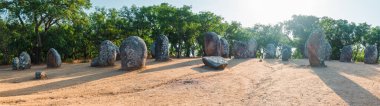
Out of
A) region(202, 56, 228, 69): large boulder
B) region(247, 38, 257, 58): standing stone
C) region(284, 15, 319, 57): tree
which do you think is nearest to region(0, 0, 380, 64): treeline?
region(284, 15, 319, 57): tree

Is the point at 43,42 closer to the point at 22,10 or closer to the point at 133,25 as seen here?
the point at 22,10

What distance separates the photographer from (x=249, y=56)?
33.4m

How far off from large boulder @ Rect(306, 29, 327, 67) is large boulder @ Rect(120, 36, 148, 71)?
10.3 m

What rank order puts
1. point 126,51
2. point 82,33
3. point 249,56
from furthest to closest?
point 82,33
point 249,56
point 126,51

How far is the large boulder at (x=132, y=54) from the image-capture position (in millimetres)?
21359

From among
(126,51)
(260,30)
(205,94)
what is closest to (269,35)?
(260,30)

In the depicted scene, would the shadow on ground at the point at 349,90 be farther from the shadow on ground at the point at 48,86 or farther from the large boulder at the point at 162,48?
the large boulder at the point at 162,48

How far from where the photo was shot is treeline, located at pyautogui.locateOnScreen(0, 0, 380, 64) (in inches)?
1377

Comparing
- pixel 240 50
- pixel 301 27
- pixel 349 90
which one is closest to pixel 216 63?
pixel 349 90

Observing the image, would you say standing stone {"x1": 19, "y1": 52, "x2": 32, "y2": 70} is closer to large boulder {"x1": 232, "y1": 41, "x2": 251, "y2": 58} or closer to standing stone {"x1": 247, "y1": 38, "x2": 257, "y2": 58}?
large boulder {"x1": 232, "y1": 41, "x2": 251, "y2": 58}

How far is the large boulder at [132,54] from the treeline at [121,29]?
14.7m

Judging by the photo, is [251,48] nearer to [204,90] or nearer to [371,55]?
[371,55]

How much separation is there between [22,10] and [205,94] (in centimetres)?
2644

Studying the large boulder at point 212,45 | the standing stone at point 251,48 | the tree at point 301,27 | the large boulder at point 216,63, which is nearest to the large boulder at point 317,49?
the large boulder at point 216,63
